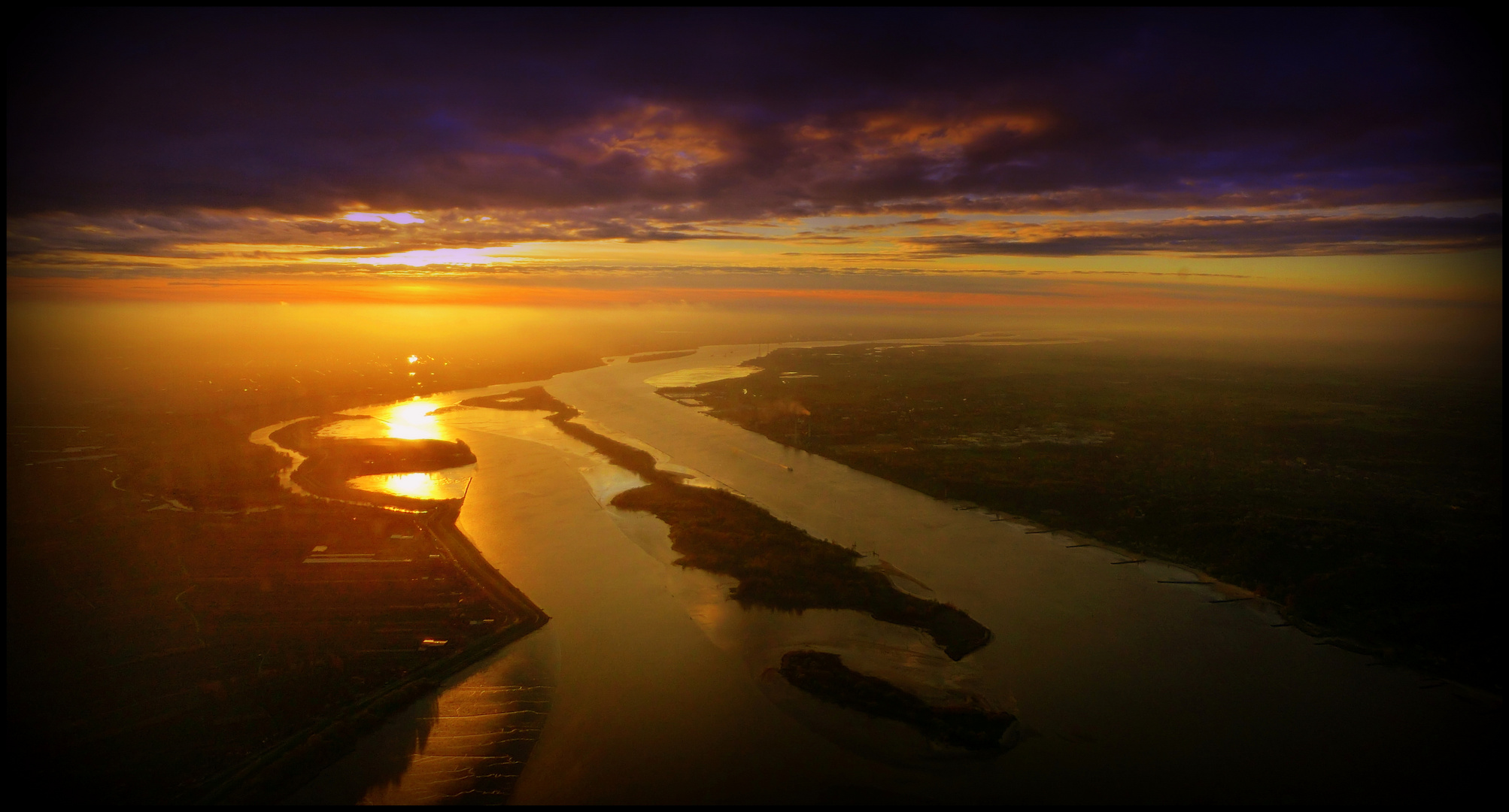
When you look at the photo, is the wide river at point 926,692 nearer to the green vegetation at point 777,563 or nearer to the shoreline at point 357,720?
the shoreline at point 357,720

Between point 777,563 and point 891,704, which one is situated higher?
point 777,563

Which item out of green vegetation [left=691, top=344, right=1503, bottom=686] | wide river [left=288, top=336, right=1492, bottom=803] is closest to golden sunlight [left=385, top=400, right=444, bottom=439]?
green vegetation [left=691, top=344, right=1503, bottom=686]

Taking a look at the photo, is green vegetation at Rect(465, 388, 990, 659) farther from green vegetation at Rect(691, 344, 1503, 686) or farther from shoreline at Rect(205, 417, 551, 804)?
green vegetation at Rect(691, 344, 1503, 686)

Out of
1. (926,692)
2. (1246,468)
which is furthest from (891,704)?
(1246,468)

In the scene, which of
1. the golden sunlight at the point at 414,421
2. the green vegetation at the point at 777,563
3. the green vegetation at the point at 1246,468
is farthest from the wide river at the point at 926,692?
the golden sunlight at the point at 414,421

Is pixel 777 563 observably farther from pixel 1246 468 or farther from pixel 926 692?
pixel 1246 468

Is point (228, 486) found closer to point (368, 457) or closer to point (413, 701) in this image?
point (368, 457)

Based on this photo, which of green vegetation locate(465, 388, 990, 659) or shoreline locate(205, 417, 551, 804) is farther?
green vegetation locate(465, 388, 990, 659)
